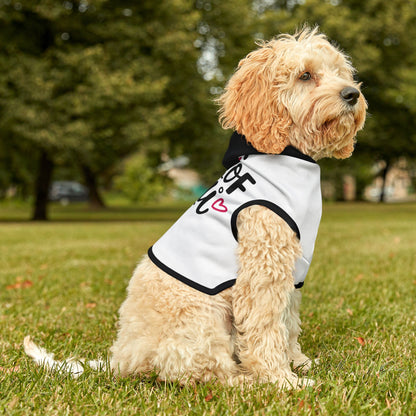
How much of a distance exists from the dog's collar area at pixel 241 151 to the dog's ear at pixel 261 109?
75mm

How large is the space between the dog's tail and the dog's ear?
1802 mm

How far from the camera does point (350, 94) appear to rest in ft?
9.93

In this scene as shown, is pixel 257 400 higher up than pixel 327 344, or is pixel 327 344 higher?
pixel 257 400

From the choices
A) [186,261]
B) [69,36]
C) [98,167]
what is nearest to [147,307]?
[186,261]

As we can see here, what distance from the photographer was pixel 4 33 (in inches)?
747

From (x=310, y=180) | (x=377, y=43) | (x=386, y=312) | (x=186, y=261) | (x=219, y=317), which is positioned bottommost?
(x=386, y=312)

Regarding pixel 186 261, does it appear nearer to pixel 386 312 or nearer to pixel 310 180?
pixel 310 180

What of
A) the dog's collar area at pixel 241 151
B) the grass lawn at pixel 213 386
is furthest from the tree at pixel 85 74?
the dog's collar area at pixel 241 151

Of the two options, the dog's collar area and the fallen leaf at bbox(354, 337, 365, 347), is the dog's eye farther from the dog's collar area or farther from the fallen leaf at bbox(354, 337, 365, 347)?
the fallen leaf at bbox(354, 337, 365, 347)

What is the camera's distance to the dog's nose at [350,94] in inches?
119

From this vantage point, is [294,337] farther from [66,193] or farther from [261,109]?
[66,193]

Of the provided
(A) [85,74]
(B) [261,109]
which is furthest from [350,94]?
(A) [85,74]

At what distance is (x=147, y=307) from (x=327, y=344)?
168cm

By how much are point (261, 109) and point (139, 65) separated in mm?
16689
